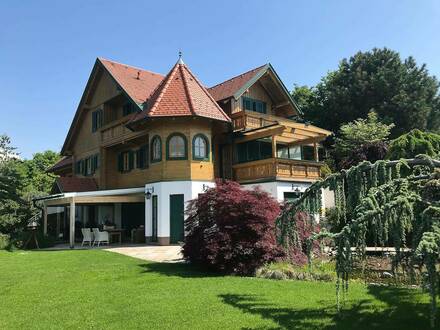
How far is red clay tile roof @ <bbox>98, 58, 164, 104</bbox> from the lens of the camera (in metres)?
24.9

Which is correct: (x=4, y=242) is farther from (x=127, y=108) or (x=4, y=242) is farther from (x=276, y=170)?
(x=276, y=170)

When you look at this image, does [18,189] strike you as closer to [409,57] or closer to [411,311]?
[411,311]

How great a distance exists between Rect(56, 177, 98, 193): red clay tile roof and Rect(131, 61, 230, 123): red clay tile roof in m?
7.84

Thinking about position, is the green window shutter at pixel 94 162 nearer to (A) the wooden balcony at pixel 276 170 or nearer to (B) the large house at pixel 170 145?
(B) the large house at pixel 170 145

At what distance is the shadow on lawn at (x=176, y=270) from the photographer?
11.8m

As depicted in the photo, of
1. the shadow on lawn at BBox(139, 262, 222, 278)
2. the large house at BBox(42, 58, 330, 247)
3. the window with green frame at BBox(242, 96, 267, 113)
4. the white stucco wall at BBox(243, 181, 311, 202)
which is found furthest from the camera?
the window with green frame at BBox(242, 96, 267, 113)

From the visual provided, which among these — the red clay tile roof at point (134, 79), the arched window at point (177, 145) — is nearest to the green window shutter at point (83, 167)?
the red clay tile roof at point (134, 79)

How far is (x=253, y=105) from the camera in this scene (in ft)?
87.6

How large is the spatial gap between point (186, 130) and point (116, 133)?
21.4 ft

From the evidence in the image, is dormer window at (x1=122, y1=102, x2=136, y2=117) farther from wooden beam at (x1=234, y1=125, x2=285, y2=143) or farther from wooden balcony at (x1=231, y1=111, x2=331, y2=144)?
wooden beam at (x1=234, y1=125, x2=285, y2=143)

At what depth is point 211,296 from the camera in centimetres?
890

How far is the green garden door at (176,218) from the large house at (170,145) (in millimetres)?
49

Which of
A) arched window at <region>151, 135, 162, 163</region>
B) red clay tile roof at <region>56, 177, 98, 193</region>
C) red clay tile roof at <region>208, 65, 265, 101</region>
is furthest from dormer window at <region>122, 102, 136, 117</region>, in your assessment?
red clay tile roof at <region>56, 177, 98, 193</region>

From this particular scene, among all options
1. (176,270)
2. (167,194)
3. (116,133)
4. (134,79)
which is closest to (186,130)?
(167,194)
